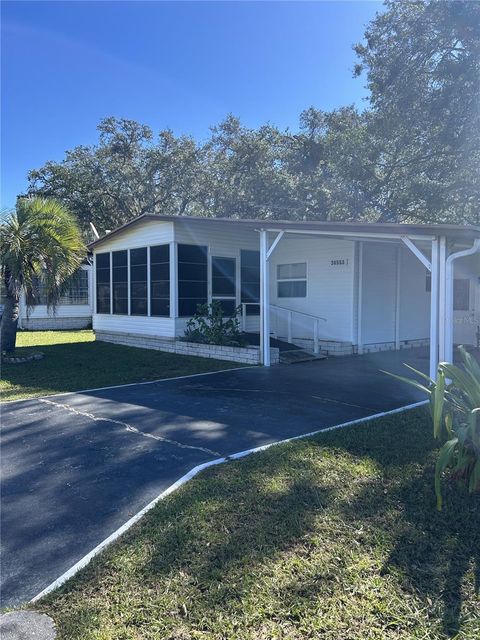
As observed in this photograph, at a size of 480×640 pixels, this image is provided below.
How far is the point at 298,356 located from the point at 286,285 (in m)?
2.90

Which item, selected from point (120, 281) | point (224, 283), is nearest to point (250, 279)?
point (224, 283)

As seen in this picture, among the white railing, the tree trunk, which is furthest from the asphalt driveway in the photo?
the tree trunk

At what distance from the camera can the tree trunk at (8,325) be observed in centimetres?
1172

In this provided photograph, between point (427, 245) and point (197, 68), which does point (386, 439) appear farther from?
point (197, 68)

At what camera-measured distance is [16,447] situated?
210 inches

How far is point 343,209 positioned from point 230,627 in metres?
21.4

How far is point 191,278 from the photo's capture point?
13055 millimetres

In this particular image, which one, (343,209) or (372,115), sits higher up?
(372,115)

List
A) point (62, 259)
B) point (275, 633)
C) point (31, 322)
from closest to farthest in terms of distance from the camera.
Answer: point (275, 633)
point (62, 259)
point (31, 322)

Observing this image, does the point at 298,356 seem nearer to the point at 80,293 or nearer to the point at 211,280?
the point at 211,280

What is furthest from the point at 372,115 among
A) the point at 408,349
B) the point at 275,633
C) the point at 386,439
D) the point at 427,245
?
the point at 275,633

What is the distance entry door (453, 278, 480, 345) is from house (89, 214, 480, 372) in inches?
1.0

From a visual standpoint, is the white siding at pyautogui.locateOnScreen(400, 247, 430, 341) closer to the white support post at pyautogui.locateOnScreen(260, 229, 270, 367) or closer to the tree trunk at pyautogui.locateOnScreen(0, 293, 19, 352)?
the white support post at pyautogui.locateOnScreen(260, 229, 270, 367)

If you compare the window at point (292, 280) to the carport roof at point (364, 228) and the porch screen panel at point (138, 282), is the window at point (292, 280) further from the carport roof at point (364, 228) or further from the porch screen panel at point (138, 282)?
the porch screen panel at point (138, 282)
